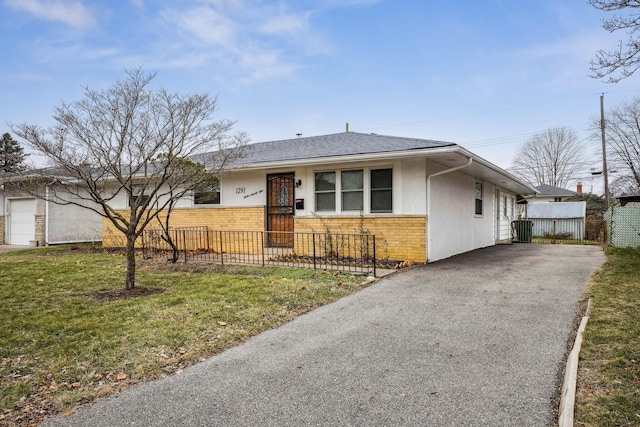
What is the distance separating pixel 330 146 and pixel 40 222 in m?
13.4

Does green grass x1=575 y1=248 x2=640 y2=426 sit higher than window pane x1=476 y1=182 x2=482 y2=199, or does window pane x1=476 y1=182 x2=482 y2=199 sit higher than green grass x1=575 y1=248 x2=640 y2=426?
window pane x1=476 y1=182 x2=482 y2=199

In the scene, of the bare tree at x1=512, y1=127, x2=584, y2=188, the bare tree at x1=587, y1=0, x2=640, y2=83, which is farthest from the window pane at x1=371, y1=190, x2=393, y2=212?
the bare tree at x1=512, y1=127, x2=584, y2=188

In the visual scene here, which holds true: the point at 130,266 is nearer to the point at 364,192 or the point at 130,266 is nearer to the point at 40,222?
the point at 364,192

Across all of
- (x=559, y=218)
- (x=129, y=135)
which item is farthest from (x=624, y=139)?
(x=129, y=135)

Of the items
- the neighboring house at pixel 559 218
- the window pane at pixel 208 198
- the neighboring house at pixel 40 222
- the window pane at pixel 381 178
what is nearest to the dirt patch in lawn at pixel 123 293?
the window pane at pixel 381 178

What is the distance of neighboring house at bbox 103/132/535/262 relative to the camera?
945cm

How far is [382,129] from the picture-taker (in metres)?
35.8

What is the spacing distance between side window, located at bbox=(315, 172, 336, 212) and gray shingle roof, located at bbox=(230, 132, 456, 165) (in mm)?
657

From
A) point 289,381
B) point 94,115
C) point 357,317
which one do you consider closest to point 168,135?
point 94,115

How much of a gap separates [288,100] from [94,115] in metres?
11.7

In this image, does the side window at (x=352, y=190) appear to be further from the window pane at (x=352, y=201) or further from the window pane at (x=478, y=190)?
the window pane at (x=478, y=190)

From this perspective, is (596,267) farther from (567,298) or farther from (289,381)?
(289,381)

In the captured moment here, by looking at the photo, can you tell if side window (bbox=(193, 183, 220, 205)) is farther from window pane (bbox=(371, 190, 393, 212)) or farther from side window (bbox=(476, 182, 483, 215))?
side window (bbox=(476, 182, 483, 215))

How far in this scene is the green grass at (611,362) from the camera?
2.59 m
